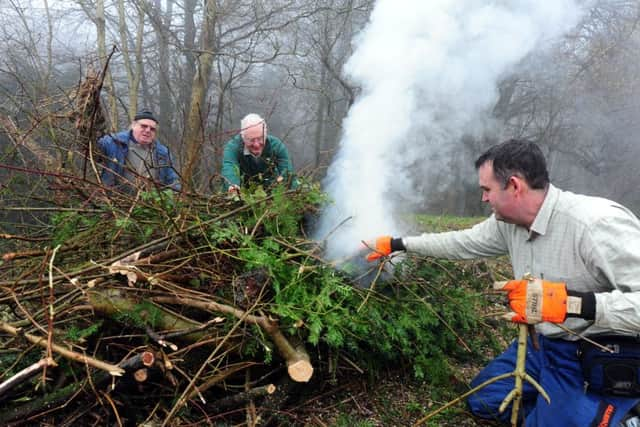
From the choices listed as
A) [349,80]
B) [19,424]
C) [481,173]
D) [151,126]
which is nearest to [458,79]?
[349,80]

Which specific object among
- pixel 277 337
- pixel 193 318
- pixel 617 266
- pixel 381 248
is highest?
pixel 617 266

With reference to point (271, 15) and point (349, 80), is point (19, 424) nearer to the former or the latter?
point (349, 80)

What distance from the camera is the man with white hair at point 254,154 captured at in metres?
4.11

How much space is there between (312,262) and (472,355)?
1.64 m

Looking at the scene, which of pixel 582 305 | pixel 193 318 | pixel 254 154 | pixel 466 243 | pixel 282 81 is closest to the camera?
pixel 582 305

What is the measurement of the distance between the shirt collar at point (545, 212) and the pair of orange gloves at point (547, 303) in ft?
1.17

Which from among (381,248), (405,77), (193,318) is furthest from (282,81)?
(193,318)

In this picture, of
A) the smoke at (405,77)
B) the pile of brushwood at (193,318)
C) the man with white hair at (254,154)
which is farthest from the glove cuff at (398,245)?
the man with white hair at (254,154)

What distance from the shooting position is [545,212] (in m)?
2.26

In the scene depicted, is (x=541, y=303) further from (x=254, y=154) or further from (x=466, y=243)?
(x=254, y=154)

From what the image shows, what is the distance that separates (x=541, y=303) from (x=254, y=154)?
123 inches

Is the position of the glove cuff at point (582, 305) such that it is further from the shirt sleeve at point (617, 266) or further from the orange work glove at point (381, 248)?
the orange work glove at point (381, 248)

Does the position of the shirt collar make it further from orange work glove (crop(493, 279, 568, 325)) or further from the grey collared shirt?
orange work glove (crop(493, 279, 568, 325))

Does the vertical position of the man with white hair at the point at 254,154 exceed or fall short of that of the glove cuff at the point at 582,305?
it exceeds it
